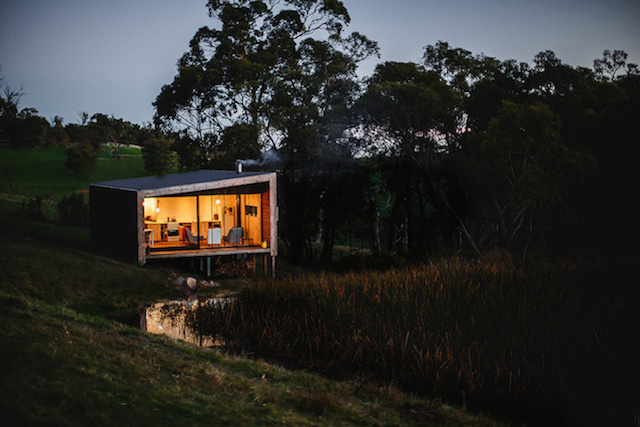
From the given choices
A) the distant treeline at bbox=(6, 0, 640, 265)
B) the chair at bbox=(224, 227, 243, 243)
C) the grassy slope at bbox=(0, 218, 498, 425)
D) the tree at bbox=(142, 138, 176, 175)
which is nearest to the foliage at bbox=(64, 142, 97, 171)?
the tree at bbox=(142, 138, 176, 175)

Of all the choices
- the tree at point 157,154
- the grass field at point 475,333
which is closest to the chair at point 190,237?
the grass field at point 475,333

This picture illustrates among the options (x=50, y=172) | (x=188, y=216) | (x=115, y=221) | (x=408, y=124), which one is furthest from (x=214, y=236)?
(x=50, y=172)

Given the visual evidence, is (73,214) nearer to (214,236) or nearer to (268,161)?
(268,161)

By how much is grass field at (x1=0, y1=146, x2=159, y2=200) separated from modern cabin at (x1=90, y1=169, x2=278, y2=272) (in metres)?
21.6

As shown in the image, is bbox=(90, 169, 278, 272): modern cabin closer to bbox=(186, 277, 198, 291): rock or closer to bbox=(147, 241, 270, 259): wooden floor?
bbox=(147, 241, 270, 259): wooden floor

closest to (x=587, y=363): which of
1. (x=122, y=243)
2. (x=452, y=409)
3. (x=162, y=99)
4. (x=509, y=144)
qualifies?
(x=452, y=409)

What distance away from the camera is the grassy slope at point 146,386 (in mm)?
4988

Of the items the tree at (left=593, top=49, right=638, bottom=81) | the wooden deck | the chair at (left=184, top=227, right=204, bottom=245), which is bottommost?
the wooden deck

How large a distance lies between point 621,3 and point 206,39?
57.4ft

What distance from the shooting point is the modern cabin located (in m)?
14.8

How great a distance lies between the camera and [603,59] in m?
23.7

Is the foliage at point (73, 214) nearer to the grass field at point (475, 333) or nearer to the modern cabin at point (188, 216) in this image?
the modern cabin at point (188, 216)

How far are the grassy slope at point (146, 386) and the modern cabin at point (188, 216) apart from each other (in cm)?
576

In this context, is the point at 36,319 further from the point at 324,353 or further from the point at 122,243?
the point at 122,243
